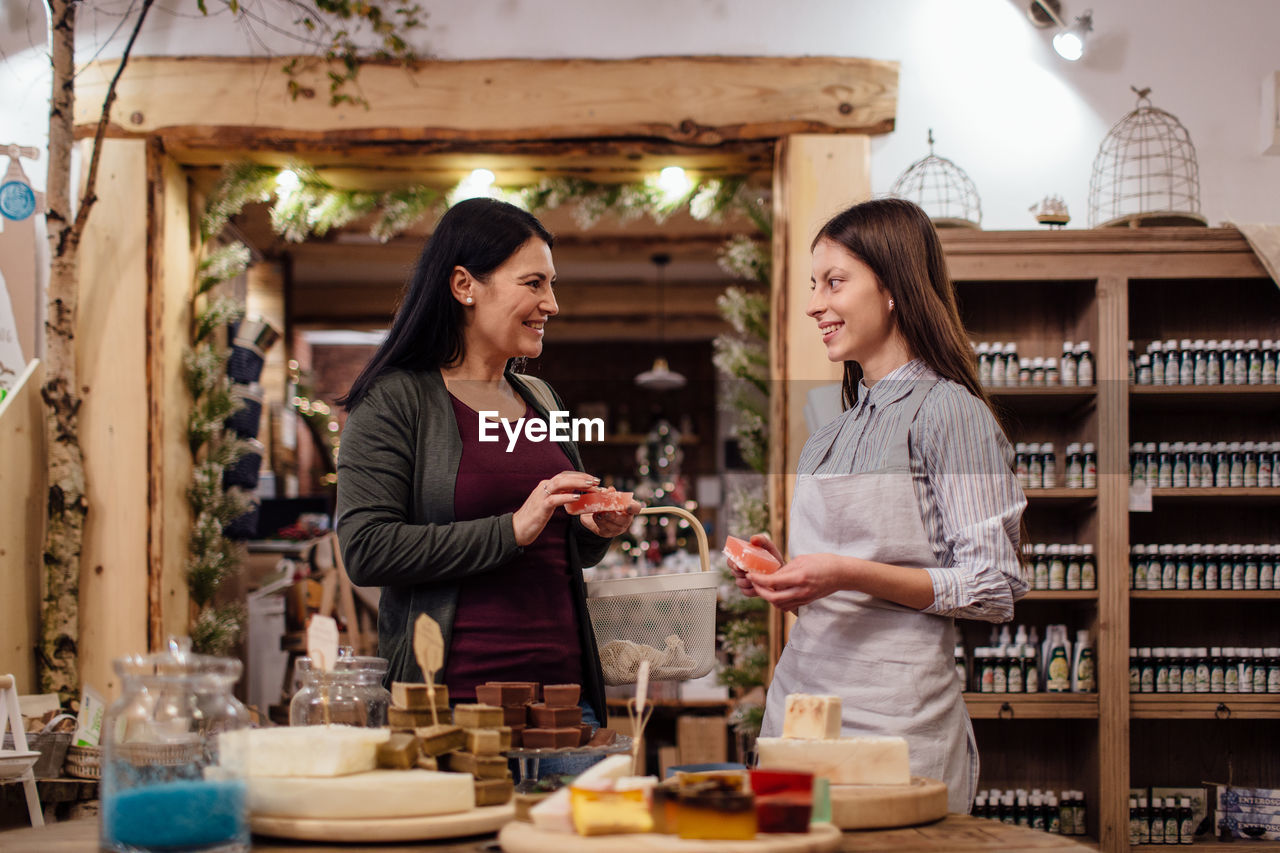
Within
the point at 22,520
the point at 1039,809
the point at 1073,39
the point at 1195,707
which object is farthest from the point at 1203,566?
the point at 22,520

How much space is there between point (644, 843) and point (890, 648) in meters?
0.71

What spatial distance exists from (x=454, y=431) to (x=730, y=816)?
974 millimetres

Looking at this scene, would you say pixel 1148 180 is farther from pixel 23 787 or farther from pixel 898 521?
pixel 23 787

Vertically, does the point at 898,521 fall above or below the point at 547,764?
above

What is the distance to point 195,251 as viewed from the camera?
4.49 metres

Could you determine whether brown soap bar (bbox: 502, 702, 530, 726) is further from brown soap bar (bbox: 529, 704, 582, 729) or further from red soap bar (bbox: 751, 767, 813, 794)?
red soap bar (bbox: 751, 767, 813, 794)

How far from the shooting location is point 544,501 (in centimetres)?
179

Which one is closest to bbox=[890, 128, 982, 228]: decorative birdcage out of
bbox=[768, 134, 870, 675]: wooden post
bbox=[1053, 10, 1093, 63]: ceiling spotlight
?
bbox=[768, 134, 870, 675]: wooden post

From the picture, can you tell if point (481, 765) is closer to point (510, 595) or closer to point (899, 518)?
point (510, 595)

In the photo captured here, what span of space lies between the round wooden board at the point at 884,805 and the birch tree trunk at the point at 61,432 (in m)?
3.30

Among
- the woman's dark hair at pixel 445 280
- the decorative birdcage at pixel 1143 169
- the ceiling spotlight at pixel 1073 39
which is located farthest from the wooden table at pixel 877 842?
the ceiling spotlight at pixel 1073 39

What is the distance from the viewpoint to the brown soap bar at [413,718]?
1443 mm

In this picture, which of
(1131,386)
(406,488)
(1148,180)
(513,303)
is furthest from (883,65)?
(406,488)

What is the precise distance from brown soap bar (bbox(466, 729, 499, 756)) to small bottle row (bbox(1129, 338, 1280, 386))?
11.0 ft
